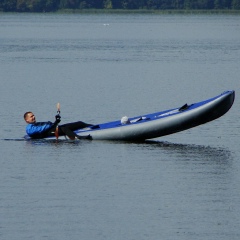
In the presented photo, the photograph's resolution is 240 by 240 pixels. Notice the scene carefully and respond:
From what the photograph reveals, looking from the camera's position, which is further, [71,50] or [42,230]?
[71,50]

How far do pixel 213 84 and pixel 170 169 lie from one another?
26089 millimetres

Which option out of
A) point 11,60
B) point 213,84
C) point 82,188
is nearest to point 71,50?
point 11,60

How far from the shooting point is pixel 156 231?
60.5 ft

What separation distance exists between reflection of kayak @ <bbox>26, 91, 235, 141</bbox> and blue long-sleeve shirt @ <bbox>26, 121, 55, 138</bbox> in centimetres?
74

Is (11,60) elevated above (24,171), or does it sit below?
below

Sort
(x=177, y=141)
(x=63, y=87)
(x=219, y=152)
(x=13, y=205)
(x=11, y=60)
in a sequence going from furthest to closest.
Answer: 1. (x=11, y=60)
2. (x=63, y=87)
3. (x=177, y=141)
4. (x=219, y=152)
5. (x=13, y=205)

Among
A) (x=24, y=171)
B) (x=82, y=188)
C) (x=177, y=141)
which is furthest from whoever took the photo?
(x=177, y=141)

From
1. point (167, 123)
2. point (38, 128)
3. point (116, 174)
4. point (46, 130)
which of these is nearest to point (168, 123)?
point (167, 123)

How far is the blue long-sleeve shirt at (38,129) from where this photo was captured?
28125 mm

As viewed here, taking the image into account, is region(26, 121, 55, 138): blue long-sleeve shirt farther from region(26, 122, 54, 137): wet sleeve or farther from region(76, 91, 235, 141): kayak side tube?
region(76, 91, 235, 141): kayak side tube

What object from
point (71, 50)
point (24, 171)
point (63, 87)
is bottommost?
point (71, 50)

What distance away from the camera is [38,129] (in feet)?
92.3

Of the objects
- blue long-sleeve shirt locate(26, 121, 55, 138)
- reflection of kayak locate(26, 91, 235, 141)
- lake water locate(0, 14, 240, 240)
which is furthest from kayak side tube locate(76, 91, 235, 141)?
blue long-sleeve shirt locate(26, 121, 55, 138)

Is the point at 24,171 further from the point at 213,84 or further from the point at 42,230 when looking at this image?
the point at 213,84
